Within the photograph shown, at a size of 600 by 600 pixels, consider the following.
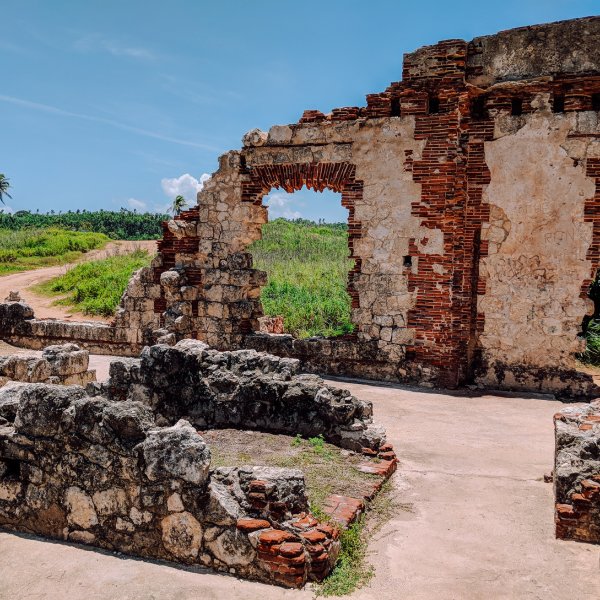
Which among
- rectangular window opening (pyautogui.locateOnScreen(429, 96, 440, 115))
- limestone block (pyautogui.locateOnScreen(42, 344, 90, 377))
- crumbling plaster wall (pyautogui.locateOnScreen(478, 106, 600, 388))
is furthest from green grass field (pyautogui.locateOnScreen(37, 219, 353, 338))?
limestone block (pyautogui.locateOnScreen(42, 344, 90, 377))

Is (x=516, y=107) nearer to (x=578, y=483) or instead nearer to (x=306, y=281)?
(x=578, y=483)

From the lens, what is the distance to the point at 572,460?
4910mm

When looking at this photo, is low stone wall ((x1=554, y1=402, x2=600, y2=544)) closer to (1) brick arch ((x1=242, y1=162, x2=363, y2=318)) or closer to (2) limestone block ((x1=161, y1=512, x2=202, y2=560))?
(2) limestone block ((x1=161, y1=512, x2=202, y2=560))

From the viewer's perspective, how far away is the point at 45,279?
975 inches

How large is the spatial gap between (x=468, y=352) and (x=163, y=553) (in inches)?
264

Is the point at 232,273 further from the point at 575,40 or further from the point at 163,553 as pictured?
the point at 163,553

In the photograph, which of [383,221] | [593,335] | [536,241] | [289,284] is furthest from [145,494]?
[289,284]

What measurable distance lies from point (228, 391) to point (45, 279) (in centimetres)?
2031

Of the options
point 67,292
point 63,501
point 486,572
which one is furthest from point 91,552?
point 67,292

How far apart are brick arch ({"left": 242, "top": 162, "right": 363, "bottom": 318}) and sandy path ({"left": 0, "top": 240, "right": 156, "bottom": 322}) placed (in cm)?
865

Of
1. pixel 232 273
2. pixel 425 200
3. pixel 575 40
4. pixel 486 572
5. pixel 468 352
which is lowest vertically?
pixel 486 572

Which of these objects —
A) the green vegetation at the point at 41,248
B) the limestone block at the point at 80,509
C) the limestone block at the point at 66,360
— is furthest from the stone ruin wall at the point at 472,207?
the green vegetation at the point at 41,248

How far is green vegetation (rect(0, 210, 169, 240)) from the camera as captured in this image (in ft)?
161

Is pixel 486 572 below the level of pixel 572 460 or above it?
below
